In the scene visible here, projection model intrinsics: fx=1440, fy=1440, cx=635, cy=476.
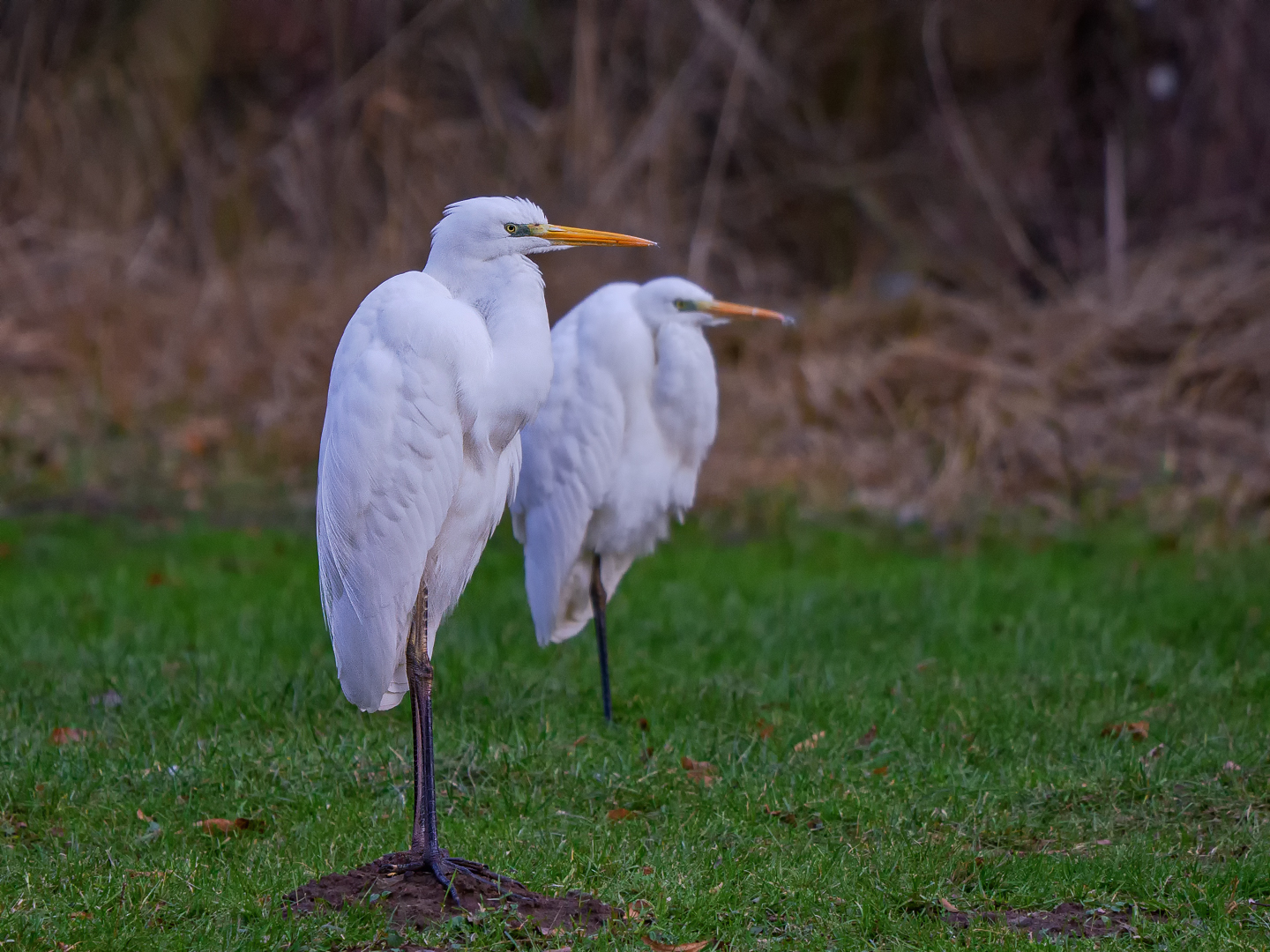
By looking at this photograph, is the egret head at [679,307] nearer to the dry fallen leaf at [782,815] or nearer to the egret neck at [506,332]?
the egret neck at [506,332]

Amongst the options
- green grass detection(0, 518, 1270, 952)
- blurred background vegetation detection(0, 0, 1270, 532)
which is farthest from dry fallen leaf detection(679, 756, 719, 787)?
blurred background vegetation detection(0, 0, 1270, 532)

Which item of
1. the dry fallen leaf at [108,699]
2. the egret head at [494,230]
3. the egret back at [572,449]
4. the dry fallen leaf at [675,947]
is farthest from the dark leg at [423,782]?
the dry fallen leaf at [108,699]

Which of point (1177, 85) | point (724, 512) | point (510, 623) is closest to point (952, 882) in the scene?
point (510, 623)

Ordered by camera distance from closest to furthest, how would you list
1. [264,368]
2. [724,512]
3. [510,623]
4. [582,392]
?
1. [582,392]
2. [510,623]
3. [724,512]
4. [264,368]

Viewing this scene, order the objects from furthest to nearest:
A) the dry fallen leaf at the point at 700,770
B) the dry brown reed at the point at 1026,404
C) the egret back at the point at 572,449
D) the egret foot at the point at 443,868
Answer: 1. the dry brown reed at the point at 1026,404
2. the egret back at the point at 572,449
3. the dry fallen leaf at the point at 700,770
4. the egret foot at the point at 443,868

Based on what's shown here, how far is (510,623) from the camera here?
20.7ft

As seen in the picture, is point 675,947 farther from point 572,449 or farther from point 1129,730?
point 572,449

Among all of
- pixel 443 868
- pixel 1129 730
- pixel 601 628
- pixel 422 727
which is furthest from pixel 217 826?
pixel 1129 730

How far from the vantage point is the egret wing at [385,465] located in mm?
3414

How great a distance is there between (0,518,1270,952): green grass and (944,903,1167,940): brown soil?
2.0 inches

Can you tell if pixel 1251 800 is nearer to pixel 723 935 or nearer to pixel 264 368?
pixel 723 935

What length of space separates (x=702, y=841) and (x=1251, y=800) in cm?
155

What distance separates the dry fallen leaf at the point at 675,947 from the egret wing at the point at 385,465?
0.92 m

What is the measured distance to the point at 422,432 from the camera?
3451 millimetres
